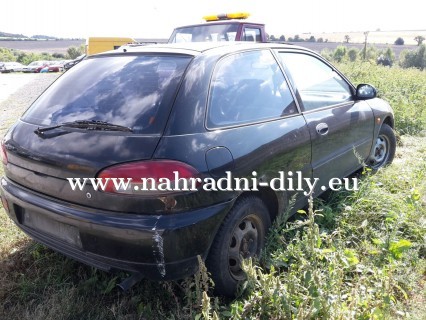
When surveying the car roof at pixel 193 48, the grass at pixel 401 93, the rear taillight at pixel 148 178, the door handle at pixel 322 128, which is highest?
the car roof at pixel 193 48

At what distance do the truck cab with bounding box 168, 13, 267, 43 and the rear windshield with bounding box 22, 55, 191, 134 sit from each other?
18.9ft

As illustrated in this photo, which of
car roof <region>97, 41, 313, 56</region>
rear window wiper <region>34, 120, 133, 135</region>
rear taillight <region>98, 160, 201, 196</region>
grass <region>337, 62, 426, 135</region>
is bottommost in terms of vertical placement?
grass <region>337, 62, 426, 135</region>

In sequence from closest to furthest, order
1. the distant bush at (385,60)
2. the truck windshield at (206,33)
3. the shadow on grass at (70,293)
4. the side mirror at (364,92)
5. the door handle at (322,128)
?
the shadow on grass at (70,293) → the door handle at (322,128) → the side mirror at (364,92) → the truck windshield at (206,33) → the distant bush at (385,60)

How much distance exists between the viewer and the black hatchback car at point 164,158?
193 cm

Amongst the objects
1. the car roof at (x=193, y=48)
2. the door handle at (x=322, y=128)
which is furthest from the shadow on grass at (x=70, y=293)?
the door handle at (x=322, y=128)

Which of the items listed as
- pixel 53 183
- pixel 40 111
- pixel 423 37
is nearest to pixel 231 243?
pixel 53 183

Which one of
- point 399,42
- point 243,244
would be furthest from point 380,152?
point 399,42

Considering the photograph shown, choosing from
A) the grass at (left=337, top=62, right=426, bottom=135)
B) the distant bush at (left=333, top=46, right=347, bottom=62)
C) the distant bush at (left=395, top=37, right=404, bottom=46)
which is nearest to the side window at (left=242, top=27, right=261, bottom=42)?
the grass at (left=337, top=62, right=426, bottom=135)

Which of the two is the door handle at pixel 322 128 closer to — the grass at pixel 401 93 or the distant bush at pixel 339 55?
the grass at pixel 401 93

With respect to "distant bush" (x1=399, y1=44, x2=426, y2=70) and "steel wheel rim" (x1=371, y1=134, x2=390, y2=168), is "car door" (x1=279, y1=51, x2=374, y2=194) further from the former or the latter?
"distant bush" (x1=399, y1=44, x2=426, y2=70)

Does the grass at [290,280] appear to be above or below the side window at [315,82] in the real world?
below

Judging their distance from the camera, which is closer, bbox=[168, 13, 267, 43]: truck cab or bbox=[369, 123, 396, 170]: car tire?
bbox=[369, 123, 396, 170]: car tire

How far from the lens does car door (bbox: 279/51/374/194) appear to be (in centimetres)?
304

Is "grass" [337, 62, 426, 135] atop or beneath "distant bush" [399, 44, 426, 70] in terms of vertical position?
atop
